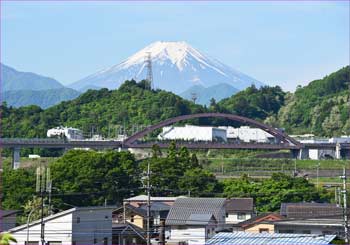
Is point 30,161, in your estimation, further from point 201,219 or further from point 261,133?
point 201,219

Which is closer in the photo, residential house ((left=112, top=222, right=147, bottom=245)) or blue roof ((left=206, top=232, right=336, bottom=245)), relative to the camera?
blue roof ((left=206, top=232, right=336, bottom=245))

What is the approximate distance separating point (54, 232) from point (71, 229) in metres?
Answer: 0.45

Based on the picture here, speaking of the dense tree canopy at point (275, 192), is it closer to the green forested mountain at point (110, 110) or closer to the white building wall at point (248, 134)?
the green forested mountain at point (110, 110)

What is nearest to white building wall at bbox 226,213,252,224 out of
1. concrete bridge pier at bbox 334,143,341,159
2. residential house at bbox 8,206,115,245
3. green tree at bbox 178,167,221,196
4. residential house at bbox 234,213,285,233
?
residential house at bbox 234,213,285,233

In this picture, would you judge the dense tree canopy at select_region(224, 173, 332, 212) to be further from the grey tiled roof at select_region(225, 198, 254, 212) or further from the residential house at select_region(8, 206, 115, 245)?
the residential house at select_region(8, 206, 115, 245)

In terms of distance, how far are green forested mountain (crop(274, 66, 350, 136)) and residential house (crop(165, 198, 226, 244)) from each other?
6786 centimetres

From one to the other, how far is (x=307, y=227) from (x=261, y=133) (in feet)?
227

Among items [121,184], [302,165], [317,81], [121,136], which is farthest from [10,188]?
[317,81]

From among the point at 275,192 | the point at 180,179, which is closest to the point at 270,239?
the point at 275,192

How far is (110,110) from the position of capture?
9538 cm

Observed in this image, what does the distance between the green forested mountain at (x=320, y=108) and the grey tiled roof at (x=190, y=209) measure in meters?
67.2

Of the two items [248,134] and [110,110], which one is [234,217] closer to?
[110,110]

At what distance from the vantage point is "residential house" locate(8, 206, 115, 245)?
24547 mm

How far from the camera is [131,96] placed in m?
Result: 97.8
